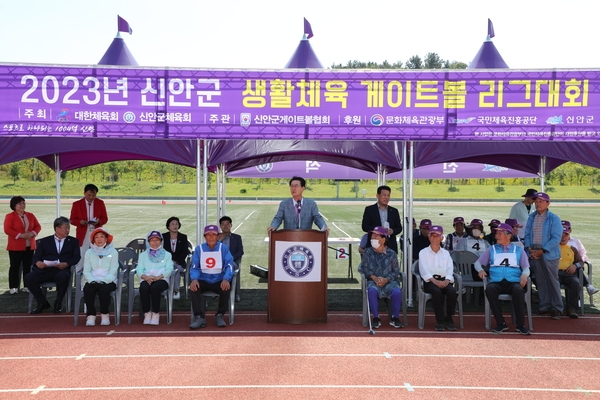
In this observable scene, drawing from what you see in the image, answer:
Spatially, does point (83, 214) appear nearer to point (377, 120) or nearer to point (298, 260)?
point (298, 260)

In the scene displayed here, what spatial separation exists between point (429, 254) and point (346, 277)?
5.01 metres

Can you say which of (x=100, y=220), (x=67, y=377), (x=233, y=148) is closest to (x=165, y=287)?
(x=67, y=377)

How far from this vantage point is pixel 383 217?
32.3ft

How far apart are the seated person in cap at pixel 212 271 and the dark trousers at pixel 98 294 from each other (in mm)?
1125

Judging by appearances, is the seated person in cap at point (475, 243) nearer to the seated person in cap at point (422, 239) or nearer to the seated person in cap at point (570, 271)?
the seated person in cap at point (422, 239)

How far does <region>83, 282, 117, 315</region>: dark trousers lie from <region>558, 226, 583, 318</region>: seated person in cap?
6.46 metres

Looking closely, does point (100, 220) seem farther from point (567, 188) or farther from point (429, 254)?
point (567, 188)

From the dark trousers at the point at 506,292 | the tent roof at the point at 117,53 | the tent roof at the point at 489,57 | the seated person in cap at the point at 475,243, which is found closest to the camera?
the dark trousers at the point at 506,292

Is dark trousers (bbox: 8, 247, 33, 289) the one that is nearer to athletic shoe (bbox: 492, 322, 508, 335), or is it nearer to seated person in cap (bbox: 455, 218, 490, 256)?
seated person in cap (bbox: 455, 218, 490, 256)

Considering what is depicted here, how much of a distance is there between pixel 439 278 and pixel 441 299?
301 mm

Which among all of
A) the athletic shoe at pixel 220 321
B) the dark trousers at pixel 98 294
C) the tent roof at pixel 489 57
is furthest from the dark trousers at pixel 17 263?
the tent roof at pixel 489 57

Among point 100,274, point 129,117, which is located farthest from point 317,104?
point 100,274

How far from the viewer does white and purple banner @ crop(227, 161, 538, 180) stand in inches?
653

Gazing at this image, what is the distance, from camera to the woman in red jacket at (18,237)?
36.3 ft
